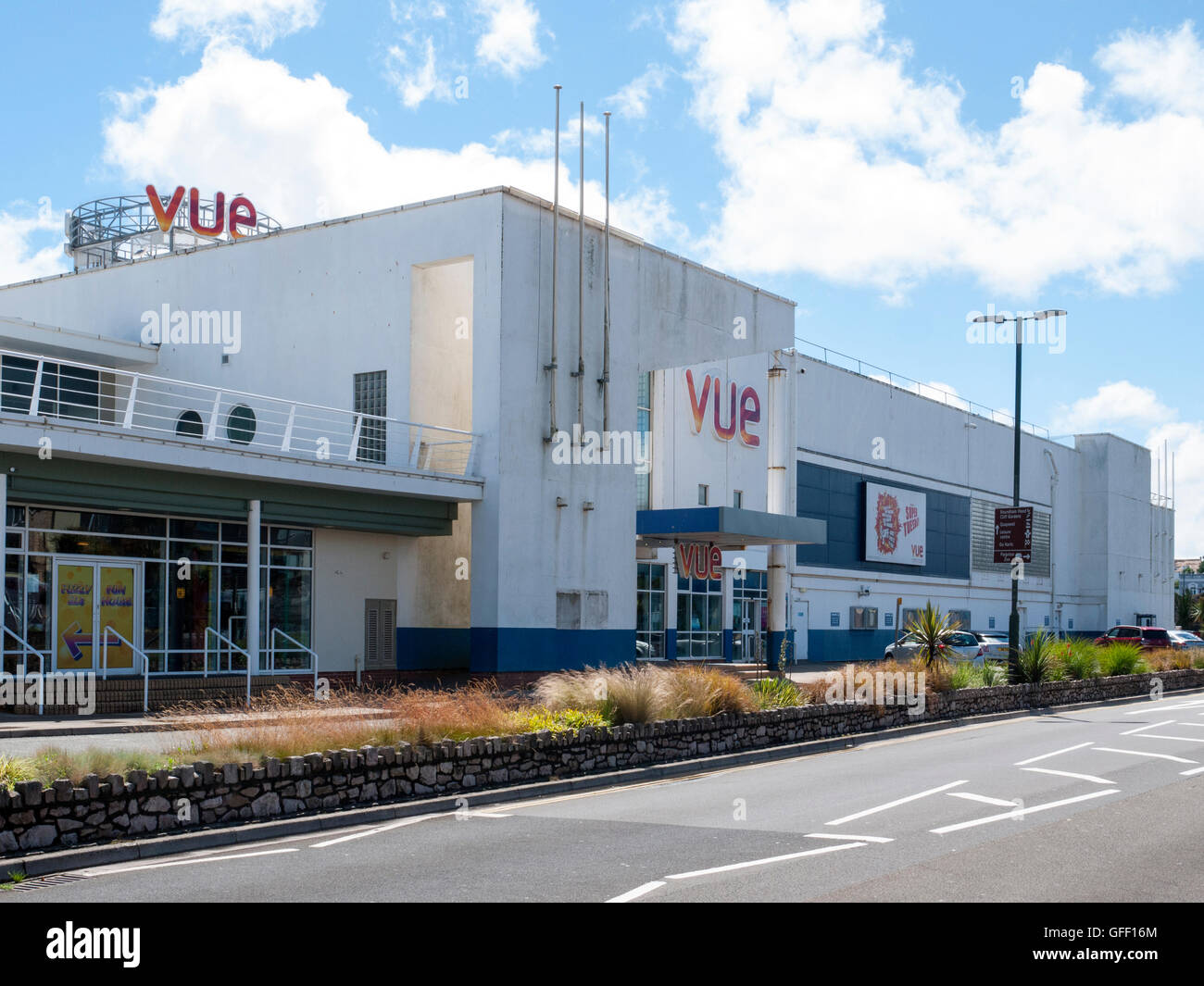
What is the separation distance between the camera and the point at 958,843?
418 inches

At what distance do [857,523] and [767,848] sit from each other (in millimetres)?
40452

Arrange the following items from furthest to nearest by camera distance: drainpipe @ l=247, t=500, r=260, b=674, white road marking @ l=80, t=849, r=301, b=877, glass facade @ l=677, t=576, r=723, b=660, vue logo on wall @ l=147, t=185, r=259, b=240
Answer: glass facade @ l=677, t=576, r=723, b=660 < vue logo on wall @ l=147, t=185, r=259, b=240 < drainpipe @ l=247, t=500, r=260, b=674 < white road marking @ l=80, t=849, r=301, b=877

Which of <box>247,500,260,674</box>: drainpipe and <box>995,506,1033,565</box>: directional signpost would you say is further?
<box>995,506,1033,565</box>: directional signpost

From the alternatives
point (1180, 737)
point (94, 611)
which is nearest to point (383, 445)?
point (94, 611)

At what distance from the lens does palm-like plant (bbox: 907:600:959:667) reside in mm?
26719

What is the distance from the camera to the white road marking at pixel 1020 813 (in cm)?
1143

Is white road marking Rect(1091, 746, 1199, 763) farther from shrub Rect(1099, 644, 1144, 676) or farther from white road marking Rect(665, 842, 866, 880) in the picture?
shrub Rect(1099, 644, 1144, 676)

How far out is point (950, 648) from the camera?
3041cm

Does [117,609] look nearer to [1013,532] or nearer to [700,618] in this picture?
[1013,532]

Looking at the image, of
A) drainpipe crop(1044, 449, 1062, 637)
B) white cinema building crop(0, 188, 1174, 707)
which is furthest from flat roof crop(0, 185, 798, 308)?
drainpipe crop(1044, 449, 1062, 637)

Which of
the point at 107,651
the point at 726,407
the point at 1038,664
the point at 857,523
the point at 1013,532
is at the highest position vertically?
the point at 726,407

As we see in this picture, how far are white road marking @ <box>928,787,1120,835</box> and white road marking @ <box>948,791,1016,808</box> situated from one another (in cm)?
28
